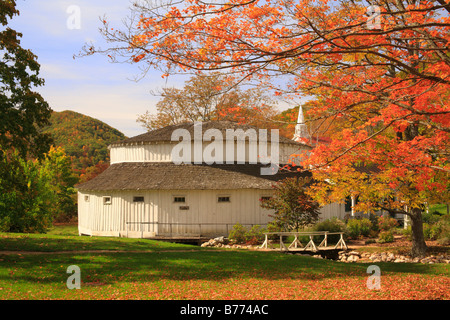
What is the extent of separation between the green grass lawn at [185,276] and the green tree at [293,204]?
5880mm

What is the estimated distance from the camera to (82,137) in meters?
74.2

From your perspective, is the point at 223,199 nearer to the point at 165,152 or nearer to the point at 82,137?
the point at 165,152

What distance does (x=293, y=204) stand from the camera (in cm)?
2403

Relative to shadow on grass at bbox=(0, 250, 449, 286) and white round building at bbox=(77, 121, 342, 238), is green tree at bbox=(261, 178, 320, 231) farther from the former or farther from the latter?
shadow on grass at bbox=(0, 250, 449, 286)

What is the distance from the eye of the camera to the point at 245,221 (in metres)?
28.0

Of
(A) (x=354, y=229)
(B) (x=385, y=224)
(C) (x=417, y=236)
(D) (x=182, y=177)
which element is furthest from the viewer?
(B) (x=385, y=224)

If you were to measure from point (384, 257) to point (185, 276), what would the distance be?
12299mm

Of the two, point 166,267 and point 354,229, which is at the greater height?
point 166,267

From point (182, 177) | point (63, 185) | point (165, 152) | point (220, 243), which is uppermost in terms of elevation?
point (165, 152)

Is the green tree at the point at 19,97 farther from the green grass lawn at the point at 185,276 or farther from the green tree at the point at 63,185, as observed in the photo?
the green tree at the point at 63,185

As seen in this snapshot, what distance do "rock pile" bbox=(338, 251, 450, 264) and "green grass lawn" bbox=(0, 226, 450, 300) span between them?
5.87 feet

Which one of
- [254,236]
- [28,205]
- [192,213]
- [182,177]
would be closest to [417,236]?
[254,236]

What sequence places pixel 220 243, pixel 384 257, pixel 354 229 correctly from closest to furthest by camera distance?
1. pixel 384 257
2. pixel 220 243
3. pixel 354 229

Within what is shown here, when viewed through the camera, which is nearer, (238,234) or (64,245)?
(64,245)
